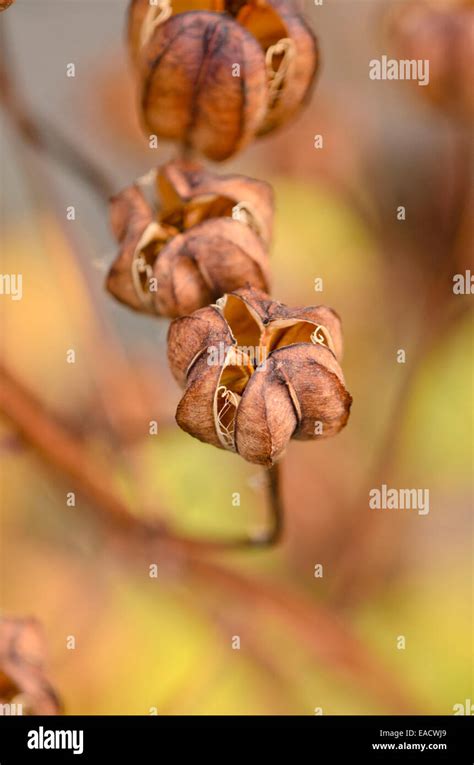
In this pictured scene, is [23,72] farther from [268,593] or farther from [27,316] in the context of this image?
[268,593]

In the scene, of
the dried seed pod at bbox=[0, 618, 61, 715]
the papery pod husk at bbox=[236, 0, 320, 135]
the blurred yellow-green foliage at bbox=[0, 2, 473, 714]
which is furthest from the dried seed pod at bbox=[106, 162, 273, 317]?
the blurred yellow-green foliage at bbox=[0, 2, 473, 714]

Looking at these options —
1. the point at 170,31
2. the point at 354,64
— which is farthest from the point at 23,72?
the point at 170,31

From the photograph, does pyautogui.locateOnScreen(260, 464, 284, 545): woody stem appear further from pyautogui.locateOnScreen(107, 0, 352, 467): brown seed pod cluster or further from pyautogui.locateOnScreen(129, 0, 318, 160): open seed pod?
pyautogui.locateOnScreen(129, 0, 318, 160): open seed pod

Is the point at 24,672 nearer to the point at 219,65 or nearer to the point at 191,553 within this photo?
the point at 191,553

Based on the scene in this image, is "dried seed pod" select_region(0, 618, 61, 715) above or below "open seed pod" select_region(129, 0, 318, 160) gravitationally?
below

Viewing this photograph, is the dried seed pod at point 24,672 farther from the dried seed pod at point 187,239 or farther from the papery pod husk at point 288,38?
the papery pod husk at point 288,38
